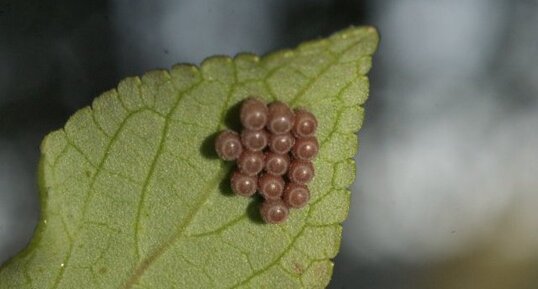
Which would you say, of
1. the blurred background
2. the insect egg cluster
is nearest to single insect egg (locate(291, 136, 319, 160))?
the insect egg cluster

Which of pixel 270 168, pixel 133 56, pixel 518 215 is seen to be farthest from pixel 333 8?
pixel 270 168

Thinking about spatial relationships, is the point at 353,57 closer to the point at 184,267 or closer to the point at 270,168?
the point at 270,168

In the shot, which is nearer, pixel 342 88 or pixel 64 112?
pixel 342 88

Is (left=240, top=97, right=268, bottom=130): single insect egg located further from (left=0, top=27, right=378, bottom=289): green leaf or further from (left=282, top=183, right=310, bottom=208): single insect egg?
(left=282, top=183, right=310, bottom=208): single insect egg

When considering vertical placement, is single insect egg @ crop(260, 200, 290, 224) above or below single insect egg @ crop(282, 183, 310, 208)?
below

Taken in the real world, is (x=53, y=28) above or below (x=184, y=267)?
above

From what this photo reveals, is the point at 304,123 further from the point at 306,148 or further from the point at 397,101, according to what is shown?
the point at 397,101

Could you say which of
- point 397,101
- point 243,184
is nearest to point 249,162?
point 243,184
